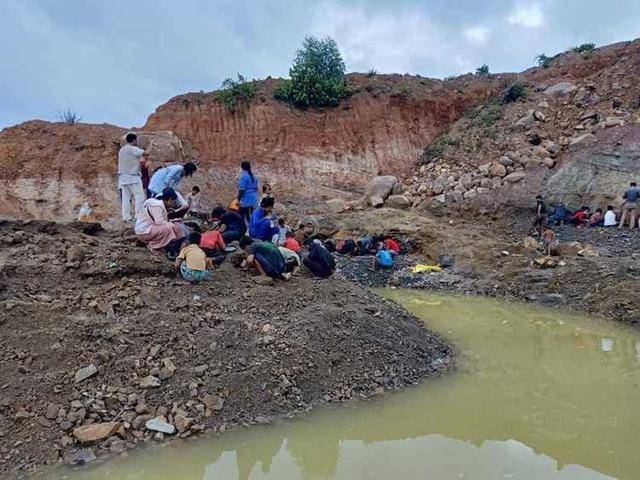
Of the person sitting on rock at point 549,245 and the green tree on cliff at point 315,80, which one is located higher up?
the green tree on cliff at point 315,80

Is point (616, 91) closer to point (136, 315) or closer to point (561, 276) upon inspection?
point (561, 276)

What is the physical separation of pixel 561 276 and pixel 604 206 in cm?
565

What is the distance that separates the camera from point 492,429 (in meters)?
5.21

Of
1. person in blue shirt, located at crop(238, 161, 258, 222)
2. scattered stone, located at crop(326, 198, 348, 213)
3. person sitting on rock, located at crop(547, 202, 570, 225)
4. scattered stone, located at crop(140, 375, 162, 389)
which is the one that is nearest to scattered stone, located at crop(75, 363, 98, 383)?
scattered stone, located at crop(140, 375, 162, 389)

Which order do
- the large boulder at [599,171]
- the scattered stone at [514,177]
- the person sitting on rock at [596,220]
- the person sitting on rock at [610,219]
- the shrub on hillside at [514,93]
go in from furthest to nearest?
the shrub on hillside at [514,93] → the scattered stone at [514,177] → the large boulder at [599,171] → the person sitting on rock at [596,220] → the person sitting on rock at [610,219]

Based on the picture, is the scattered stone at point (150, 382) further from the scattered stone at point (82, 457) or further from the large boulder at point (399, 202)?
the large boulder at point (399, 202)

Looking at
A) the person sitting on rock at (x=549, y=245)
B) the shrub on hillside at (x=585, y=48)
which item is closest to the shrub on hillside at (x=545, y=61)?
the shrub on hillside at (x=585, y=48)

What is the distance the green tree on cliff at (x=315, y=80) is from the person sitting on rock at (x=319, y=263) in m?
14.9

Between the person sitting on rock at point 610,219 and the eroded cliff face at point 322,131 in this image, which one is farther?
the eroded cliff face at point 322,131

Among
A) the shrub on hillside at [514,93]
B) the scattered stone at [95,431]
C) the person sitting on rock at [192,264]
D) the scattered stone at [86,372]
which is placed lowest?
the scattered stone at [95,431]

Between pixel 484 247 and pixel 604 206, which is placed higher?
pixel 604 206

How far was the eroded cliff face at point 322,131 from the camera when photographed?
2014 cm

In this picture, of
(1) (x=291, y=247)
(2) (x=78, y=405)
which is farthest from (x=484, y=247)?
(2) (x=78, y=405)

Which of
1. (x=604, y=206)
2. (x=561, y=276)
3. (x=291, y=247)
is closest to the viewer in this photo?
(x=291, y=247)
